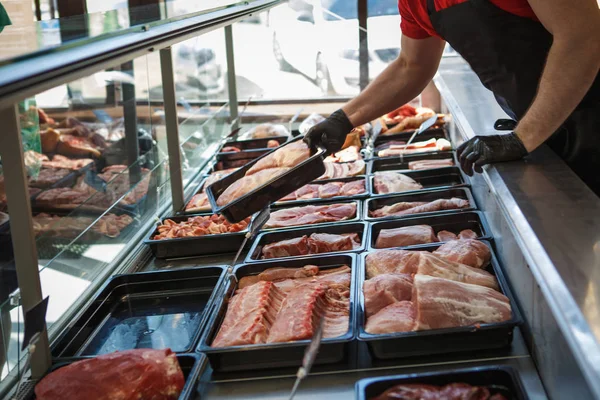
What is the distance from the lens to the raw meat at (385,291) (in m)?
2.02

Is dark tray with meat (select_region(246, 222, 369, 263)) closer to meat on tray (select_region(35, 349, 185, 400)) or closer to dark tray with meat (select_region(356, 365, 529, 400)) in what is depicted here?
meat on tray (select_region(35, 349, 185, 400))

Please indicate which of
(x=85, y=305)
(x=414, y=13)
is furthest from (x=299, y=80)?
(x=85, y=305)

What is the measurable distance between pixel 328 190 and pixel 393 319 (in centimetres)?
153

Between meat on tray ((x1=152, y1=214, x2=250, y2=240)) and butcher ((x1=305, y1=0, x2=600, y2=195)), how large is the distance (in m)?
0.50

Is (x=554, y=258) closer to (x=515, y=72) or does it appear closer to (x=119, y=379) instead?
(x=119, y=379)

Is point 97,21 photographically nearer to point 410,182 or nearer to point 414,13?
point 414,13

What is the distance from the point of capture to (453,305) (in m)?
1.86

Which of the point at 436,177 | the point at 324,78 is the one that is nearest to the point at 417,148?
the point at 436,177

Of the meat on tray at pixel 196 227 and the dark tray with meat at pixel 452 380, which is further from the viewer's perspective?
the meat on tray at pixel 196 227

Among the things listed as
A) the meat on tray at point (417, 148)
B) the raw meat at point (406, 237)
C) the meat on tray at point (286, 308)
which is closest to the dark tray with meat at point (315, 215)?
the raw meat at point (406, 237)

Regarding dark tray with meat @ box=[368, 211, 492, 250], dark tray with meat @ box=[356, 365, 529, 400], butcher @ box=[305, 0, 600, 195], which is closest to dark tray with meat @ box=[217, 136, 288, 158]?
butcher @ box=[305, 0, 600, 195]

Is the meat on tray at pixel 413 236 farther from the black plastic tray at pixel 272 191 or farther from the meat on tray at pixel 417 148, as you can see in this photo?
the meat on tray at pixel 417 148

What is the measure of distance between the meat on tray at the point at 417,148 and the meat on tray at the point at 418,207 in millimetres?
927

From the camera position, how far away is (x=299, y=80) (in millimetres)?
6754
